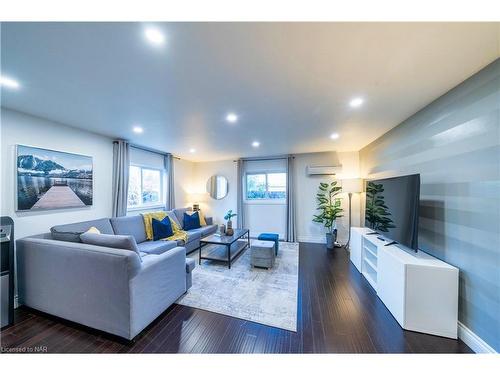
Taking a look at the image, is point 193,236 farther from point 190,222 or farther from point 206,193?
point 206,193

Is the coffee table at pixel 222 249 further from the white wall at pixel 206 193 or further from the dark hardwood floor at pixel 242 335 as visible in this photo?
the white wall at pixel 206 193

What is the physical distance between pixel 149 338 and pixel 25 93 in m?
2.70

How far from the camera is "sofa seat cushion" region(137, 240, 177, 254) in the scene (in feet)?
9.30

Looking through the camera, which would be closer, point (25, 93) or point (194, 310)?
point (25, 93)

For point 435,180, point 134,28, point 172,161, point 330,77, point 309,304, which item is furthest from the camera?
point 172,161

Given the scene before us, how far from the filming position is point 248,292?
235cm

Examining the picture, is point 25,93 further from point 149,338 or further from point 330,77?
point 330,77

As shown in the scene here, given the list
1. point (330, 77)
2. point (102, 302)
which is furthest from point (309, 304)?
point (330, 77)

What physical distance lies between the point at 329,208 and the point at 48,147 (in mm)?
5166

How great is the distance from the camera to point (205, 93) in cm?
183

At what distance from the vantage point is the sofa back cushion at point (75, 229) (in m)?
1.93

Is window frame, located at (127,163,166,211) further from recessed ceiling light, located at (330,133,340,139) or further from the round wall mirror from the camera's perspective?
recessed ceiling light, located at (330,133,340,139)

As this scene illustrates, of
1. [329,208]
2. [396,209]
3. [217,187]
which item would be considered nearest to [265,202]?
[217,187]
